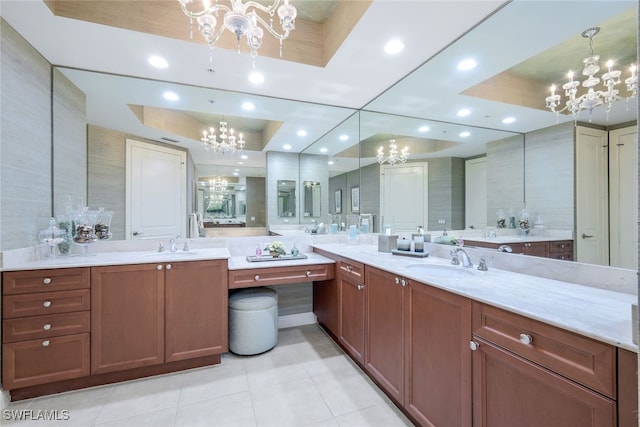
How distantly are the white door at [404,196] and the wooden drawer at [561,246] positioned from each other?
113cm

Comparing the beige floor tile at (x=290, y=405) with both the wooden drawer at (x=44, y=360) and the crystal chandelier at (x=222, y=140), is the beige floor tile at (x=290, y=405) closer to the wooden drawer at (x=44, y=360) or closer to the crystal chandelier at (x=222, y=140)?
the wooden drawer at (x=44, y=360)

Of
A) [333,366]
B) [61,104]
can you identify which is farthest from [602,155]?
[61,104]

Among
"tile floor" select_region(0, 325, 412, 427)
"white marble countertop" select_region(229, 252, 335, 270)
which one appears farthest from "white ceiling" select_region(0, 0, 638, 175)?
"tile floor" select_region(0, 325, 412, 427)

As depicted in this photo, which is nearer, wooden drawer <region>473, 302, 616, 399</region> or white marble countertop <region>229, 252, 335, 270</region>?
wooden drawer <region>473, 302, 616, 399</region>

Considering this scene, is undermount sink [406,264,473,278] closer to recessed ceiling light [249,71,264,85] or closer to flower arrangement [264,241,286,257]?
flower arrangement [264,241,286,257]

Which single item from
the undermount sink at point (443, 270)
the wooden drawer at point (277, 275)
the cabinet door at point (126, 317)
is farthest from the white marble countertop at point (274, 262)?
the undermount sink at point (443, 270)

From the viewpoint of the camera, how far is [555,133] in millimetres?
1444

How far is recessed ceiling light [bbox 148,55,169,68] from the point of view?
207 centimetres

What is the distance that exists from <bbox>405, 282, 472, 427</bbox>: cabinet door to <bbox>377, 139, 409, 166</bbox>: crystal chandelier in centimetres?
164

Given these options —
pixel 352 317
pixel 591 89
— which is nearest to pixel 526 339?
pixel 591 89

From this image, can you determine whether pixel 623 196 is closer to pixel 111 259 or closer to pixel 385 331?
pixel 385 331

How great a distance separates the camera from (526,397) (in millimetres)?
994

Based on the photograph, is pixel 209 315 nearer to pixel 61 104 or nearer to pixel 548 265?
pixel 61 104

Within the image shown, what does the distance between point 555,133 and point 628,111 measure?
30 centimetres
